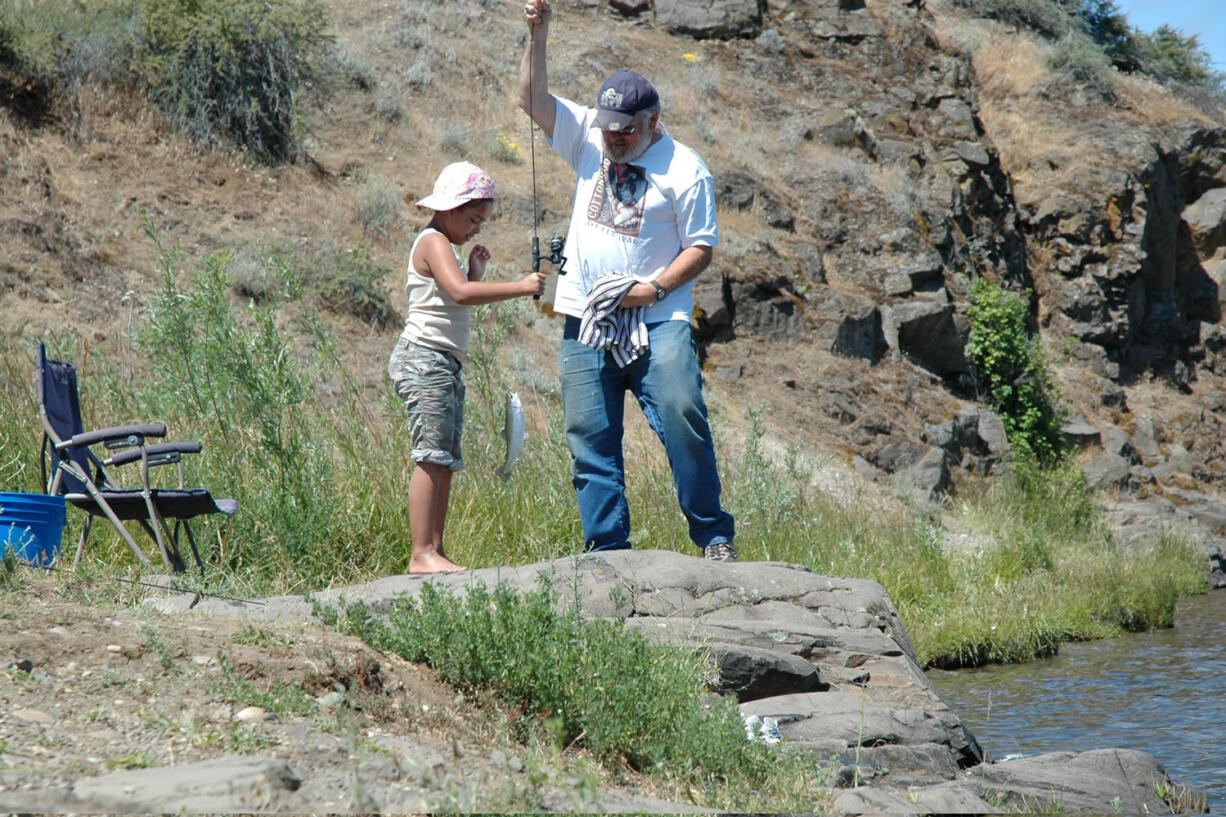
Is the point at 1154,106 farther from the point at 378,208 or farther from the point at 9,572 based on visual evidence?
the point at 9,572

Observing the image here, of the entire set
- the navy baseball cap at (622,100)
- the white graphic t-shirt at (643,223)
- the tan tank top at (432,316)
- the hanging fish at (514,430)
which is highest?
the navy baseball cap at (622,100)

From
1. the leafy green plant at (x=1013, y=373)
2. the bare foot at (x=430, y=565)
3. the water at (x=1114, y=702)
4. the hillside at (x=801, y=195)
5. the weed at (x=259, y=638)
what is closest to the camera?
the weed at (x=259, y=638)

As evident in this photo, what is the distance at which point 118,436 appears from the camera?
16.9 ft

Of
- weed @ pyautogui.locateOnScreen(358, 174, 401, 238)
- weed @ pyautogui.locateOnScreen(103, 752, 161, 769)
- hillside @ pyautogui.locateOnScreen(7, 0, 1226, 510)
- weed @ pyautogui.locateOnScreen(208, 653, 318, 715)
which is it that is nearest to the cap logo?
weed @ pyautogui.locateOnScreen(208, 653, 318, 715)

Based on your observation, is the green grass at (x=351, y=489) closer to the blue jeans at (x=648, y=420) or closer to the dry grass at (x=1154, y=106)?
the blue jeans at (x=648, y=420)

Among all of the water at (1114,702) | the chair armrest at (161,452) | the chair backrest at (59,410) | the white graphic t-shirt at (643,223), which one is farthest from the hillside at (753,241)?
the water at (1114,702)

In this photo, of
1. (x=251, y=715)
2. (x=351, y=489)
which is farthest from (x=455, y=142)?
(x=251, y=715)

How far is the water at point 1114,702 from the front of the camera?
17.5 feet

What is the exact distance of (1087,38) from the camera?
2941cm

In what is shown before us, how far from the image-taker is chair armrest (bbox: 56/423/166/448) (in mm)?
4941

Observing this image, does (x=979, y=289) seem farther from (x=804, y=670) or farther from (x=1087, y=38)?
(x=804, y=670)

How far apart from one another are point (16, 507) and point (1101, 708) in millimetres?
5357

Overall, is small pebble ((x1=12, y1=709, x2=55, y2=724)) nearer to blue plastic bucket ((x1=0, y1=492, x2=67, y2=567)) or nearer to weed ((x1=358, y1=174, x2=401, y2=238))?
blue plastic bucket ((x1=0, y1=492, x2=67, y2=567))

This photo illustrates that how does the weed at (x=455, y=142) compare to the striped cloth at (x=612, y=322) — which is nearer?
the striped cloth at (x=612, y=322)
